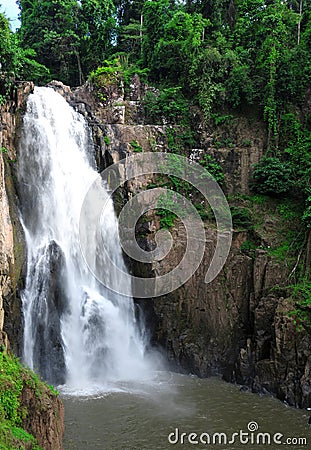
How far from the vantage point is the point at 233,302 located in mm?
16766

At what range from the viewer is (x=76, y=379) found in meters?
A: 14.0

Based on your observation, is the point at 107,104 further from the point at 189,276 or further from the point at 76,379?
the point at 76,379

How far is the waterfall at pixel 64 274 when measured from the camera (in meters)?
14.1

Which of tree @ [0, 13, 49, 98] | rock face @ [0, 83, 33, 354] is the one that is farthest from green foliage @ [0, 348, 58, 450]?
tree @ [0, 13, 49, 98]

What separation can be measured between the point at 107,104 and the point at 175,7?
943 centimetres

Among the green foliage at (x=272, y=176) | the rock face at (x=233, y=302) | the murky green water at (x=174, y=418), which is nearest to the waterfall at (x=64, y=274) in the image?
the rock face at (x=233, y=302)

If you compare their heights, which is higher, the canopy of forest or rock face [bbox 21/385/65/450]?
the canopy of forest

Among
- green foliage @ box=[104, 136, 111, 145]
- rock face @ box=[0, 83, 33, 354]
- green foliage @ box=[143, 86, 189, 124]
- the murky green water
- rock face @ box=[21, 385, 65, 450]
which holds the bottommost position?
the murky green water

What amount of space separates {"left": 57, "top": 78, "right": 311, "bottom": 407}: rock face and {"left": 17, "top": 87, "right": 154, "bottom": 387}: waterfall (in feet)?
3.36

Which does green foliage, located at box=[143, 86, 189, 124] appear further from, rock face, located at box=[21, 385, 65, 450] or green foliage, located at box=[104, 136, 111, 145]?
rock face, located at box=[21, 385, 65, 450]

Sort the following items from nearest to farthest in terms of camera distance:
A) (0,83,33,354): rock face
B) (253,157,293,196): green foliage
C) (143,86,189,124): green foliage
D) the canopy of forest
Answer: (0,83,33,354): rock face, (253,157,293,196): green foliage, the canopy of forest, (143,86,189,124): green foliage

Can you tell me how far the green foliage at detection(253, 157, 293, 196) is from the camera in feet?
61.0

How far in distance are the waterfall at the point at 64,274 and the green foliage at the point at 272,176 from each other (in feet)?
21.6

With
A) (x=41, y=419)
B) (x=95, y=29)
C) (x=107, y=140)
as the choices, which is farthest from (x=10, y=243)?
(x=95, y=29)
